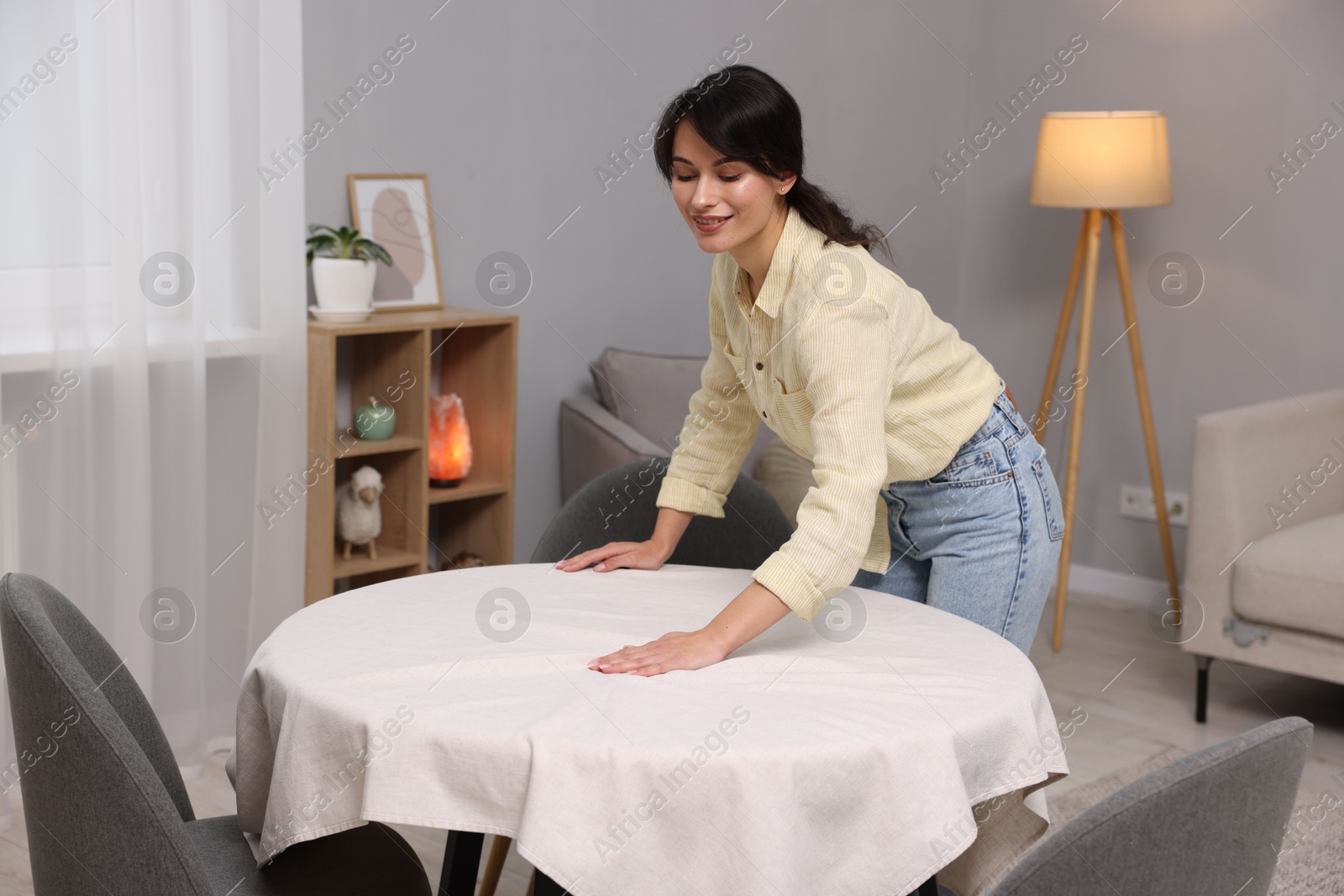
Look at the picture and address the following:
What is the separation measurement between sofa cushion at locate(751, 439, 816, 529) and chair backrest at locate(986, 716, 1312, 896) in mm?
2338

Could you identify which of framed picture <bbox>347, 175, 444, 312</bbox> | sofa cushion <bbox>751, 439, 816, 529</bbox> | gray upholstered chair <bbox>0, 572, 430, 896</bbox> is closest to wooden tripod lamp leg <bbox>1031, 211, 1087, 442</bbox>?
sofa cushion <bbox>751, 439, 816, 529</bbox>

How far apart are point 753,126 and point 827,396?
1.18ft

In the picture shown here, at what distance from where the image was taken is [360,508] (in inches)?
117

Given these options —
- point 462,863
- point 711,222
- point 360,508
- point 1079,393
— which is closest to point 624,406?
point 360,508

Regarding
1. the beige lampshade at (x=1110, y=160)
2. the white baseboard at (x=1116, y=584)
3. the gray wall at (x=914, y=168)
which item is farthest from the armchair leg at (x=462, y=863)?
the white baseboard at (x=1116, y=584)

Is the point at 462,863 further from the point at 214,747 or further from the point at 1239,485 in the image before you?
the point at 1239,485

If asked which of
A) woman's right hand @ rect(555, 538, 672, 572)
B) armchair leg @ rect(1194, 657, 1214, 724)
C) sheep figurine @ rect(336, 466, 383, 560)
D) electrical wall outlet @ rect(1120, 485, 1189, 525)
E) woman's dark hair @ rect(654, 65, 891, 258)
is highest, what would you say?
woman's dark hair @ rect(654, 65, 891, 258)

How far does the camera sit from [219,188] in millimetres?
2758

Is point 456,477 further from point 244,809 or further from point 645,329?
point 244,809

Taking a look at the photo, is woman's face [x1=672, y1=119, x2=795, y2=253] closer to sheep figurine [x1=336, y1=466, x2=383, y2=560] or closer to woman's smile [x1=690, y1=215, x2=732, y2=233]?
woman's smile [x1=690, y1=215, x2=732, y2=233]

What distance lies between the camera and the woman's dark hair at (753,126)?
1.60 metres

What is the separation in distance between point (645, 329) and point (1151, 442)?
165 cm

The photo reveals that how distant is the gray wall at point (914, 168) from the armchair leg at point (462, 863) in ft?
6.15

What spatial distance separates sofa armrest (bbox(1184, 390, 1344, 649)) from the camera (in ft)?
10.5
